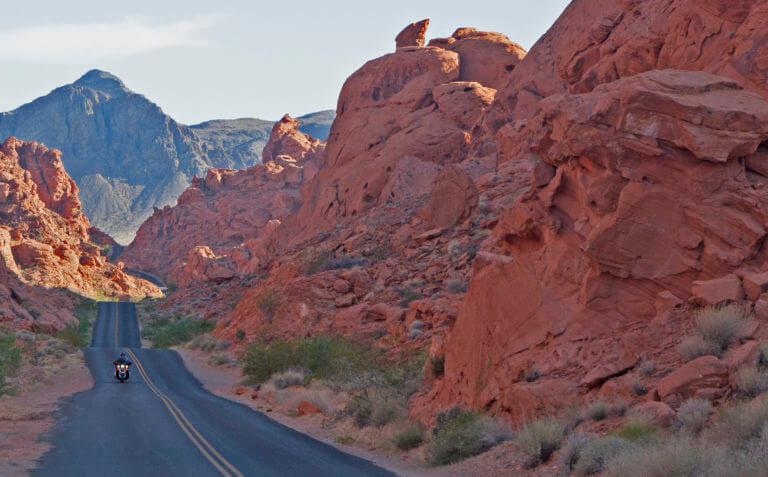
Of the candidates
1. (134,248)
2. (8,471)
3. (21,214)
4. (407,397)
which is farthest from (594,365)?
(134,248)

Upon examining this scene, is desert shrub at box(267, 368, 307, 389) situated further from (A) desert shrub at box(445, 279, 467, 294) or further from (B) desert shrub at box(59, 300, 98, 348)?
(B) desert shrub at box(59, 300, 98, 348)

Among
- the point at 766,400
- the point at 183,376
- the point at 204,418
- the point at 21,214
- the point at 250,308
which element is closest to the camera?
the point at 766,400

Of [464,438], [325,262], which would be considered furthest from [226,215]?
[464,438]

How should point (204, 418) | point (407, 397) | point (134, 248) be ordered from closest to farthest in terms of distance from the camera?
point (407, 397) → point (204, 418) → point (134, 248)

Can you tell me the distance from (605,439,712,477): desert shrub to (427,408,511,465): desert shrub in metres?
3.81

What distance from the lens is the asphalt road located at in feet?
44.5

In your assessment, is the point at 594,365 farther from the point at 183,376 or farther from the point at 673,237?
the point at 183,376

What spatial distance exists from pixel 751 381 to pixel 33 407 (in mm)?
21785

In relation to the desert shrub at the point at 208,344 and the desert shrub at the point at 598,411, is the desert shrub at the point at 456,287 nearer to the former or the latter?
the desert shrub at the point at 598,411

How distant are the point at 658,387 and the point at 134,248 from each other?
137948mm

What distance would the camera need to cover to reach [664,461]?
8531mm

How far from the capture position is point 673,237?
1303cm

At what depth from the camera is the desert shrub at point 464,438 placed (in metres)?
12.9

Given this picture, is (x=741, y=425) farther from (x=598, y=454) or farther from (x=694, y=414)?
(x=598, y=454)
